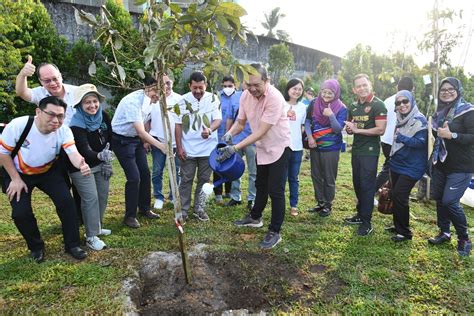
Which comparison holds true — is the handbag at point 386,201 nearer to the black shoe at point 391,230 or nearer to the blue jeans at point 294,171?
the black shoe at point 391,230

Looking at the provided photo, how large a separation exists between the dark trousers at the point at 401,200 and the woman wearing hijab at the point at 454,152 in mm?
309

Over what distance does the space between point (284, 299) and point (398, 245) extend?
1.72m

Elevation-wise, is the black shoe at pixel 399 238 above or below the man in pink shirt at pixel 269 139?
below

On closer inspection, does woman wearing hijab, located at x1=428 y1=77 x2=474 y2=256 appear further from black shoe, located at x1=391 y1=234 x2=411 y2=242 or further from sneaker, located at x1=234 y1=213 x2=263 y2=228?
sneaker, located at x1=234 y1=213 x2=263 y2=228

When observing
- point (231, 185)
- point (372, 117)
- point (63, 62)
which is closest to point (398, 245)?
point (372, 117)

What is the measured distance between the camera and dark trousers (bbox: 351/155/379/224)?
407 cm

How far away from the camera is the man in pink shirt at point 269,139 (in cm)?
348

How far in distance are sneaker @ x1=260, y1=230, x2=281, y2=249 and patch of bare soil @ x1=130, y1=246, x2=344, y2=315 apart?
0.19m

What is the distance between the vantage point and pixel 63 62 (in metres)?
10.0

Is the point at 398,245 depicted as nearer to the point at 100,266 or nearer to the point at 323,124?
the point at 323,124

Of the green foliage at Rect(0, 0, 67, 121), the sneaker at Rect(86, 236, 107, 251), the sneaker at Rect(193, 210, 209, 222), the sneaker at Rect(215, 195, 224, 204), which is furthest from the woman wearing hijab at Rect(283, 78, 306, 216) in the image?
the green foliage at Rect(0, 0, 67, 121)

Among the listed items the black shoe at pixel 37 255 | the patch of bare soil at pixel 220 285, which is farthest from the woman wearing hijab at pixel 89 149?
the patch of bare soil at pixel 220 285

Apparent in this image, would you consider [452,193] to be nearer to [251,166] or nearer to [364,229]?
[364,229]

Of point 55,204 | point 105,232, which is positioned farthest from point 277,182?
point 55,204
